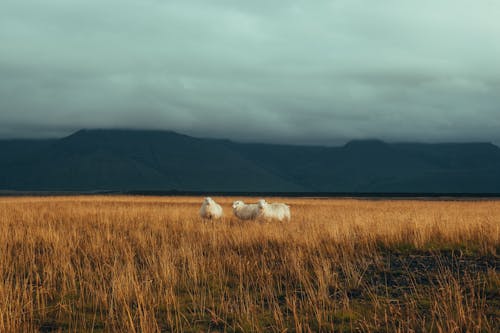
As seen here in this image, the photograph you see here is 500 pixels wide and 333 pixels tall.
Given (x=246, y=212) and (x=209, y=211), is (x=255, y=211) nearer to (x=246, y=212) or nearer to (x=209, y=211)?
(x=246, y=212)

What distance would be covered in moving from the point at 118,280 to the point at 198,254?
3.83m

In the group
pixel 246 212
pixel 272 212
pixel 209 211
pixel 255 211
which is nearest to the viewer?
pixel 255 211

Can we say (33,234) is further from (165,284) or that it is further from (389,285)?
(389,285)

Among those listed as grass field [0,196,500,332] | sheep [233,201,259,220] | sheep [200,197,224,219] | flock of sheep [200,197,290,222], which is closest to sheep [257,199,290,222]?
flock of sheep [200,197,290,222]

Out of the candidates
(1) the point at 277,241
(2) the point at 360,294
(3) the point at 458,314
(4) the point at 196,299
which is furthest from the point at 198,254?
(3) the point at 458,314

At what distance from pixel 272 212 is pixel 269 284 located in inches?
459

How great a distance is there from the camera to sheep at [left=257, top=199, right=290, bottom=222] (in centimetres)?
1995

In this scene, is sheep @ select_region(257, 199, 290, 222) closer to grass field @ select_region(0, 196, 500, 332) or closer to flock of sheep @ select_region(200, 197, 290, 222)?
flock of sheep @ select_region(200, 197, 290, 222)

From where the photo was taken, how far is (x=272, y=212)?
803 inches

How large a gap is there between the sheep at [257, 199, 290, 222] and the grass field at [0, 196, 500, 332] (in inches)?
198

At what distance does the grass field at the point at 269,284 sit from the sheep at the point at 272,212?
16.5 feet

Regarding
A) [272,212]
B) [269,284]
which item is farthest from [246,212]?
[269,284]

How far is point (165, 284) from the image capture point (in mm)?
8633

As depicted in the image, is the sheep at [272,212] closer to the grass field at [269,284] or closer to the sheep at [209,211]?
the sheep at [209,211]
